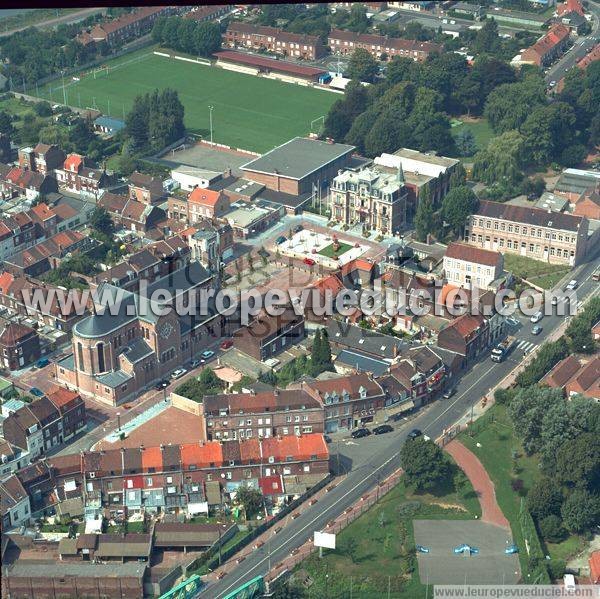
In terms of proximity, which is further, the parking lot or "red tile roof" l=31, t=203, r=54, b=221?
"red tile roof" l=31, t=203, r=54, b=221

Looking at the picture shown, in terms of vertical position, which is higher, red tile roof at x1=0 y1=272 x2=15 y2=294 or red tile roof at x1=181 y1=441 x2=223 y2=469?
red tile roof at x1=0 y1=272 x2=15 y2=294

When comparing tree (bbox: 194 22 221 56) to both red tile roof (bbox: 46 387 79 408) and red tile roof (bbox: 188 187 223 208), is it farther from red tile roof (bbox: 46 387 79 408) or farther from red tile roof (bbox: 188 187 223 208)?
red tile roof (bbox: 46 387 79 408)

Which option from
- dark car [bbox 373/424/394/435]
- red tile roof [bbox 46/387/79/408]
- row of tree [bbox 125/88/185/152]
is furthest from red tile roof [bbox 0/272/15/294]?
dark car [bbox 373/424/394/435]

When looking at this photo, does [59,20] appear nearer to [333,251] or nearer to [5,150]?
[5,150]

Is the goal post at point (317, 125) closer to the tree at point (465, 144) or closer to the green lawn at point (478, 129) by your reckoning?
the green lawn at point (478, 129)

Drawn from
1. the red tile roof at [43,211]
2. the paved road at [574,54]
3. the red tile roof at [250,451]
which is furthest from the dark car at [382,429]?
the paved road at [574,54]
